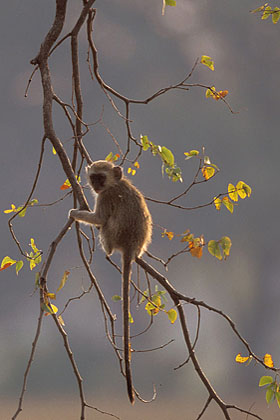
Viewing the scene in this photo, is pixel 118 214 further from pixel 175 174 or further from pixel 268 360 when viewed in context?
pixel 268 360

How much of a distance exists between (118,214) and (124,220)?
0.05m

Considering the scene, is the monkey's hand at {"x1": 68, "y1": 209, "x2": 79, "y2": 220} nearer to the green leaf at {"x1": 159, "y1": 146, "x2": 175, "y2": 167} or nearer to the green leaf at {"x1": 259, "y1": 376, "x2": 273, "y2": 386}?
the green leaf at {"x1": 159, "y1": 146, "x2": 175, "y2": 167}

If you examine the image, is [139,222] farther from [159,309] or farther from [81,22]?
[81,22]

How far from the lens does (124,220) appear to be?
9.23 feet

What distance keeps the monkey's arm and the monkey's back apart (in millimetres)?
36

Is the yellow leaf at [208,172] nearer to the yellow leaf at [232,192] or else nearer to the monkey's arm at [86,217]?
the yellow leaf at [232,192]

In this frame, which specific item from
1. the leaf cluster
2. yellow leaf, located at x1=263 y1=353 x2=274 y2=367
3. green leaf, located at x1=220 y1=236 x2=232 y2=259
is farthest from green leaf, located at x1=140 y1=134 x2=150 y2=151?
yellow leaf, located at x1=263 y1=353 x2=274 y2=367

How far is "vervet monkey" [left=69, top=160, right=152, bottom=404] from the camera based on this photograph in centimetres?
275

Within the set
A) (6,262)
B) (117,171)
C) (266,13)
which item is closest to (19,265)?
(6,262)

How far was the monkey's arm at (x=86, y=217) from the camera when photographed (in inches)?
108

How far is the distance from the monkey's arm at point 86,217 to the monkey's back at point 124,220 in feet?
0.12

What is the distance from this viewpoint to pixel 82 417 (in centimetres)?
234

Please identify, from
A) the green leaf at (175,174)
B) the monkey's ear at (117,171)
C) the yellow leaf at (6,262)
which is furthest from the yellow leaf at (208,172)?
the yellow leaf at (6,262)

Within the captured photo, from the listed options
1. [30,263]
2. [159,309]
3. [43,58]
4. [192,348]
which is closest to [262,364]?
[192,348]
